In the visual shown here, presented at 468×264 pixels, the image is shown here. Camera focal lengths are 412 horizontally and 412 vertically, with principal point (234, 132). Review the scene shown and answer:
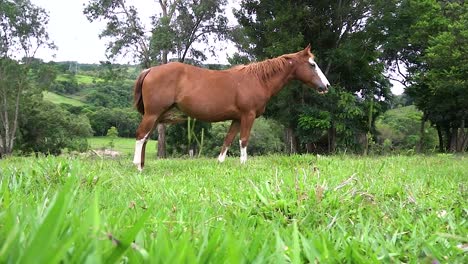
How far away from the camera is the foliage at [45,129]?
45.1 m

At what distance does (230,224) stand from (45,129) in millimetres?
50378

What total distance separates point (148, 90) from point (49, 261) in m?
6.48

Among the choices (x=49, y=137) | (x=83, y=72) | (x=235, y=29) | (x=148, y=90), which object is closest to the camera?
(x=148, y=90)

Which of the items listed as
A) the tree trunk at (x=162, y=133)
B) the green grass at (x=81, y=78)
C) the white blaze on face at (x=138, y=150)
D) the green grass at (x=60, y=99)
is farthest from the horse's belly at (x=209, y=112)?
the green grass at (x=81, y=78)

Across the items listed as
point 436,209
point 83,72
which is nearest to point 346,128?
point 436,209

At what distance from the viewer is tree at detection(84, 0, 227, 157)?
971 inches

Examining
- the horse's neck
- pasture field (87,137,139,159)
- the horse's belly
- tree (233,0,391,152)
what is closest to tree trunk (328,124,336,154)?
tree (233,0,391,152)

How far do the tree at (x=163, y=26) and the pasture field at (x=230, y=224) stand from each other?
72.4 feet

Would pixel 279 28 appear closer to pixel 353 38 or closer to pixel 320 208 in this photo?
pixel 353 38

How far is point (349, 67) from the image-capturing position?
2178 centimetres

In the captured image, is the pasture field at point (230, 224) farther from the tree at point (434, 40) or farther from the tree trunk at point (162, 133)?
the tree trunk at point (162, 133)

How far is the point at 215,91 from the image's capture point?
7.54 meters

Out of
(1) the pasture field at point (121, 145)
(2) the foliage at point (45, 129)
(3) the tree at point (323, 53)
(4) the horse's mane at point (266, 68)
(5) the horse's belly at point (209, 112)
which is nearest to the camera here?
(5) the horse's belly at point (209, 112)

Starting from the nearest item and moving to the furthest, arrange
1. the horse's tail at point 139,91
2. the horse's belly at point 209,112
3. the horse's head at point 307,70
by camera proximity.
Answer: the horse's tail at point 139,91 < the horse's belly at point 209,112 < the horse's head at point 307,70
